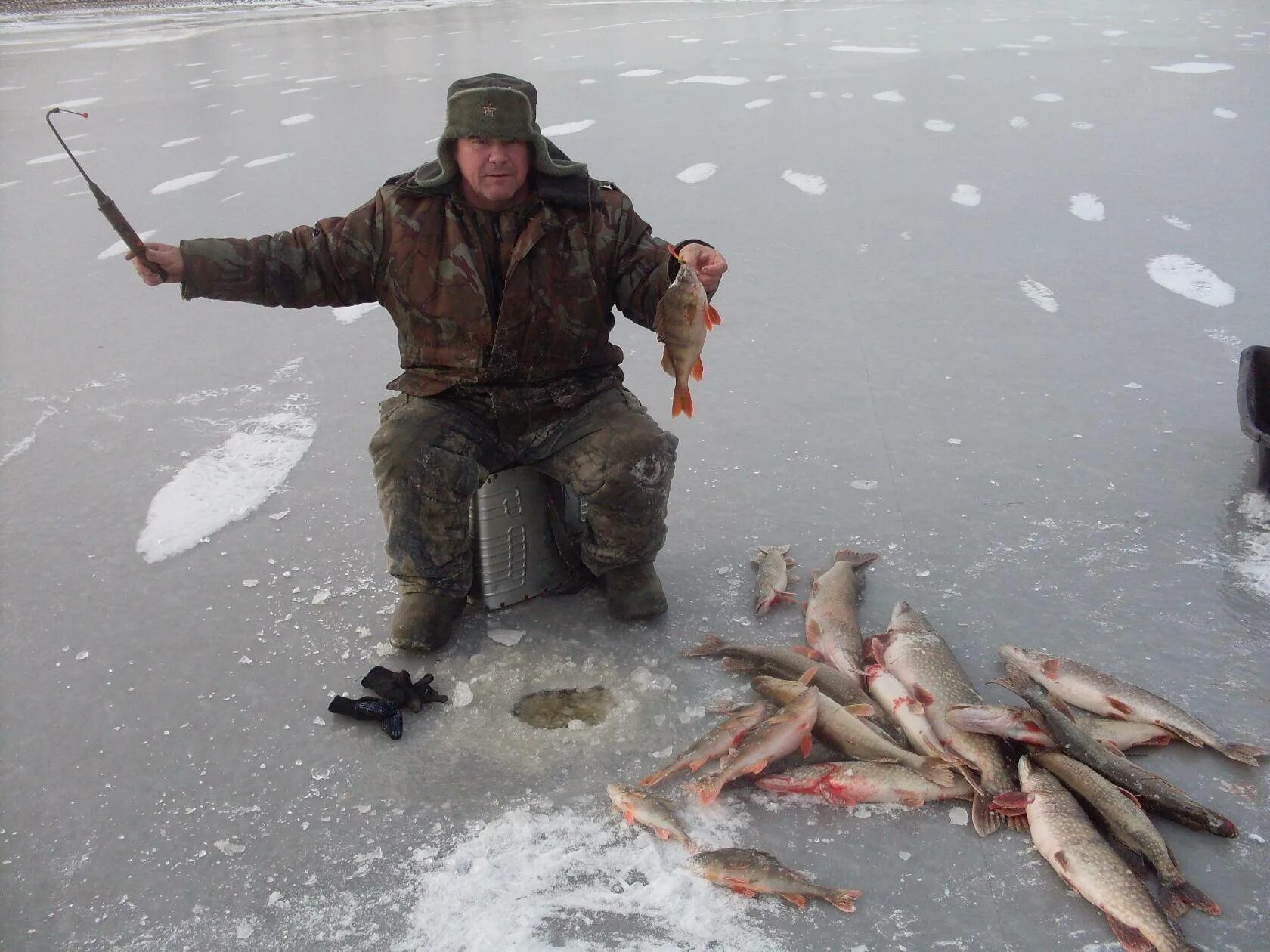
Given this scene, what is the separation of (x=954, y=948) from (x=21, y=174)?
9.06 m

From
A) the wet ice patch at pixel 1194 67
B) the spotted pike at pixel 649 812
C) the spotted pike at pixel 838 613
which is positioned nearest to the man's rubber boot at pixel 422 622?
the spotted pike at pixel 649 812

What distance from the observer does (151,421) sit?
4.67 m

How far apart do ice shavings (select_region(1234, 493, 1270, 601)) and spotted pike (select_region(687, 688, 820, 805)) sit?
1.59 m

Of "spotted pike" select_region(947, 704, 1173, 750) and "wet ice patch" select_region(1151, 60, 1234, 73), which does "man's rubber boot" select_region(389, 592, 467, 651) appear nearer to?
"spotted pike" select_region(947, 704, 1173, 750)

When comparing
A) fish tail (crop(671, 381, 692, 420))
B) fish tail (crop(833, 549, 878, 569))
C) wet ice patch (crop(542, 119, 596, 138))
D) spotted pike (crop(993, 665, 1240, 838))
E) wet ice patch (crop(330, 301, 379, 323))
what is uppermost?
fish tail (crop(671, 381, 692, 420))

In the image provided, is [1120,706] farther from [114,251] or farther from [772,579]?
[114,251]

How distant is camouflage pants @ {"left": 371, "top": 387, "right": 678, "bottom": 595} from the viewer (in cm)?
321

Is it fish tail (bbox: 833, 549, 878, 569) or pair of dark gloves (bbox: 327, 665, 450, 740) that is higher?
pair of dark gloves (bbox: 327, 665, 450, 740)

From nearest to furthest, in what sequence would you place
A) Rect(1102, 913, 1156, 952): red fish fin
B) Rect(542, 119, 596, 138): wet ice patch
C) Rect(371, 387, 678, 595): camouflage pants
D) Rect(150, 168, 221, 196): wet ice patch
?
Rect(1102, 913, 1156, 952): red fish fin → Rect(371, 387, 678, 595): camouflage pants → Rect(150, 168, 221, 196): wet ice patch → Rect(542, 119, 596, 138): wet ice patch

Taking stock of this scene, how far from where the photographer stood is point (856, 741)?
2.75m

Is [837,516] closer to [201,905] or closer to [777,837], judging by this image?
[777,837]

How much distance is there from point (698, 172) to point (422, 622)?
217 inches

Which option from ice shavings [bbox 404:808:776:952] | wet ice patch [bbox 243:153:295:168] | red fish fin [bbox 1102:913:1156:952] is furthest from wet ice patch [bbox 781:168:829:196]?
red fish fin [bbox 1102:913:1156:952]

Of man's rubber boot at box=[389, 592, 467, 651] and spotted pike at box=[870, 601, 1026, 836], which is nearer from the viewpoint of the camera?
spotted pike at box=[870, 601, 1026, 836]
